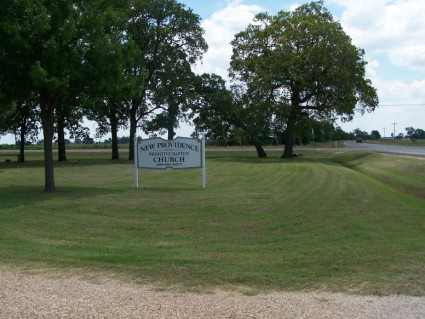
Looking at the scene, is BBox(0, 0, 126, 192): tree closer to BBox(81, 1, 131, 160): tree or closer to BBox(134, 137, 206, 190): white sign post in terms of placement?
BBox(81, 1, 131, 160): tree

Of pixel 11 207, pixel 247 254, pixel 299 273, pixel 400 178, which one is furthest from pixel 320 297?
pixel 400 178

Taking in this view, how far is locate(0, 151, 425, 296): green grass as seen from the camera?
263 inches

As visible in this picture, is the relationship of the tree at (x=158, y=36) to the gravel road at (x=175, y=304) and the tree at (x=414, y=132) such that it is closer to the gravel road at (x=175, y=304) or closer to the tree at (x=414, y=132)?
the gravel road at (x=175, y=304)

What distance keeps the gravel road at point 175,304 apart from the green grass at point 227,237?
39 centimetres

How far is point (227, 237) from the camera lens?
31.6ft

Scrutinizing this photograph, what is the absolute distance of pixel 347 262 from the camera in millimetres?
7418

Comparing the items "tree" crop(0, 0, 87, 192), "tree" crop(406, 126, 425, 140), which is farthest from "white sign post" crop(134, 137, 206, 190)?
"tree" crop(406, 126, 425, 140)

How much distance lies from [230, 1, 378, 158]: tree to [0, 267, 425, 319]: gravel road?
1641 inches

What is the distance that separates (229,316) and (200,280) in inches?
58.1

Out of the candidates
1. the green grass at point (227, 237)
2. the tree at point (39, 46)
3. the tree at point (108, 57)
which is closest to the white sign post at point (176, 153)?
the green grass at point (227, 237)

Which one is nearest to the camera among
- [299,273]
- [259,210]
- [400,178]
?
[299,273]

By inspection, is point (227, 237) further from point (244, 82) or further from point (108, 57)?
point (244, 82)

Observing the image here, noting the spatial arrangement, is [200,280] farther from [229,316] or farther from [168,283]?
[229,316]

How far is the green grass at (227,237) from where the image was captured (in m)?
6.68
